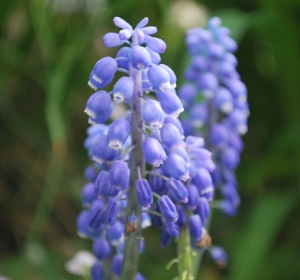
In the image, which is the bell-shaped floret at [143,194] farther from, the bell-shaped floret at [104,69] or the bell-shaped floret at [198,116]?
the bell-shaped floret at [198,116]

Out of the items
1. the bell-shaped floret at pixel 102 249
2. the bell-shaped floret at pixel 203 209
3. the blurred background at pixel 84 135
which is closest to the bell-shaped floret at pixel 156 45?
the bell-shaped floret at pixel 203 209

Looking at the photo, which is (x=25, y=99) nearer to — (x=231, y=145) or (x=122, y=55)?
(x=231, y=145)

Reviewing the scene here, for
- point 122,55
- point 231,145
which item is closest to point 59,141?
point 231,145

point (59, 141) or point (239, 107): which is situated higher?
point (239, 107)

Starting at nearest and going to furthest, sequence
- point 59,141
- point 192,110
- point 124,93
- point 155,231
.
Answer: point 124,93
point 192,110
point 59,141
point 155,231

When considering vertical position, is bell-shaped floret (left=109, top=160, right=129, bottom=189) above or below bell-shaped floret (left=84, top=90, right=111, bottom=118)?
below

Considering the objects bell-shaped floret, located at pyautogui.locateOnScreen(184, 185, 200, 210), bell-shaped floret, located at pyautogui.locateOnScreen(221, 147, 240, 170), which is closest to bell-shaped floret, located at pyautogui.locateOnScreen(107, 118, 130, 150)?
bell-shaped floret, located at pyautogui.locateOnScreen(184, 185, 200, 210)

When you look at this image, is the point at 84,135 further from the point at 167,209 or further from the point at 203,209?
the point at 167,209

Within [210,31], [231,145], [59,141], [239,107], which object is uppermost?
[210,31]

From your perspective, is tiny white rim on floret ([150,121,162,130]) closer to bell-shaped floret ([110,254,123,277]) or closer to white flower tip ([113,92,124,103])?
white flower tip ([113,92,124,103])
